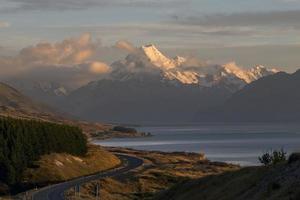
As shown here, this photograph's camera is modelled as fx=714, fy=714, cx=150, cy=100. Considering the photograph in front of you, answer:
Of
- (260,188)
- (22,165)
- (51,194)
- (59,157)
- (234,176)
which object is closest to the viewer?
(260,188)

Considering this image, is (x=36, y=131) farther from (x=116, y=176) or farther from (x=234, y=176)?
(x=234, y=176)

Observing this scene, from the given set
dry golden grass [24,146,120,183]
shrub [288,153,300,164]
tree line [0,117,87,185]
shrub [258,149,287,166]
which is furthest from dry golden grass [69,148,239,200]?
shrub [288,153,300,164]

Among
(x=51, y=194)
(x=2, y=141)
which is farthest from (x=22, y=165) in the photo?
(x=51, y=194)

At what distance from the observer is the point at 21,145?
171875 mm

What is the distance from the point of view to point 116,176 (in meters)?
168

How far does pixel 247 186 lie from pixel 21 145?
112 meters

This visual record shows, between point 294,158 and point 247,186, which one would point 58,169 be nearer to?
point 247,186

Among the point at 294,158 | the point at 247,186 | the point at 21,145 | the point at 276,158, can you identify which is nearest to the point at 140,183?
the point at 21,145

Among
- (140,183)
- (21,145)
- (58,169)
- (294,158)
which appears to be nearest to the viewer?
(294,158)

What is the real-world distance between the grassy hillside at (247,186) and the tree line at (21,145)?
79191 mm

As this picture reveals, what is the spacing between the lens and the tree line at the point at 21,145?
162 m

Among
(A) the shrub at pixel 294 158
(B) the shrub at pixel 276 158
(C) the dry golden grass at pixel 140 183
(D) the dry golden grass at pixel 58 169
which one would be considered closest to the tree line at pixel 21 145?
(D) the dry golden grass at pixel 58 169

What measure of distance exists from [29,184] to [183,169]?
5168 cm

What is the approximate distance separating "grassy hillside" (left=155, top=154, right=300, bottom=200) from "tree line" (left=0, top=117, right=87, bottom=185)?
79191 millimetres
